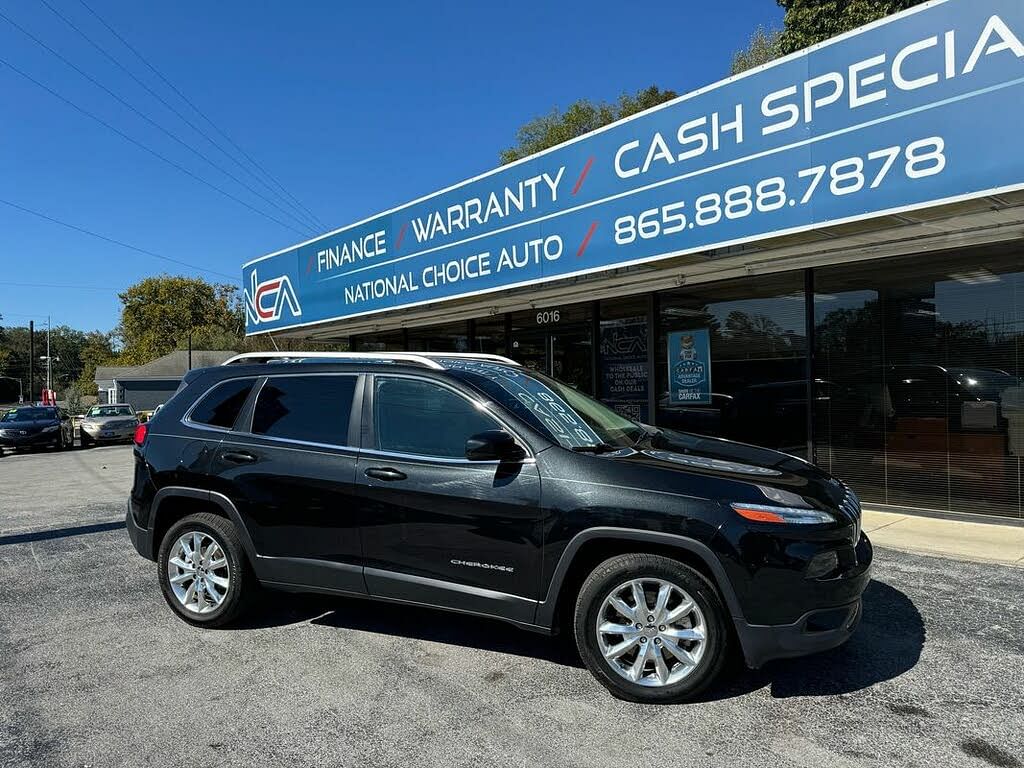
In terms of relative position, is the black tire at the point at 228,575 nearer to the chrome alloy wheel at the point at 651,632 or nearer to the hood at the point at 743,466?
the chrome alloy wheel at the point at 651,632

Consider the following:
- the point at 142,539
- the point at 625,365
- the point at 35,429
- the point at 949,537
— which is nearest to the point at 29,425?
the point at 35,429

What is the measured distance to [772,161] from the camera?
6.55 m

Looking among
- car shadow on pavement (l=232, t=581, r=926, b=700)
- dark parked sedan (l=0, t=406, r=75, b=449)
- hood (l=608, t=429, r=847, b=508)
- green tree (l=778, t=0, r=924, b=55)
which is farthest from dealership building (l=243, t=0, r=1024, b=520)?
dark parked sedan (l=0, t=406, r=75, b=449)

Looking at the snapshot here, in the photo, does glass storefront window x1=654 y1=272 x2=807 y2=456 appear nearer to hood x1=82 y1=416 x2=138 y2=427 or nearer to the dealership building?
the dealership building

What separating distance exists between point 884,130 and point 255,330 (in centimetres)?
1408

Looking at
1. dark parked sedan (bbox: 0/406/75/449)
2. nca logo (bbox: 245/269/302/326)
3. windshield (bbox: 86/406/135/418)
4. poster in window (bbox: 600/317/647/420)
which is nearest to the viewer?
poster in window (bbox: 600/317/647/420)

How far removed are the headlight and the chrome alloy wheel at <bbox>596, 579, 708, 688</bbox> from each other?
487 mm

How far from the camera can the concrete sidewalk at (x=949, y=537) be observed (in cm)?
594

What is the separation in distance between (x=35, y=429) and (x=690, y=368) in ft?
68.0

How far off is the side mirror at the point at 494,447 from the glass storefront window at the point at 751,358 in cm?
589

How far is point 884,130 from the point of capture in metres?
5.79

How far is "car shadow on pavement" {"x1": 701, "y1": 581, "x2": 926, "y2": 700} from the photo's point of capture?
138 inches

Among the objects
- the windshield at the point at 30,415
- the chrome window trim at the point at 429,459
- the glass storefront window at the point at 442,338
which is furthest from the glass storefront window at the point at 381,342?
the windshield at the point at 30,415

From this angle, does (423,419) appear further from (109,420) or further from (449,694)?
(109,420)
